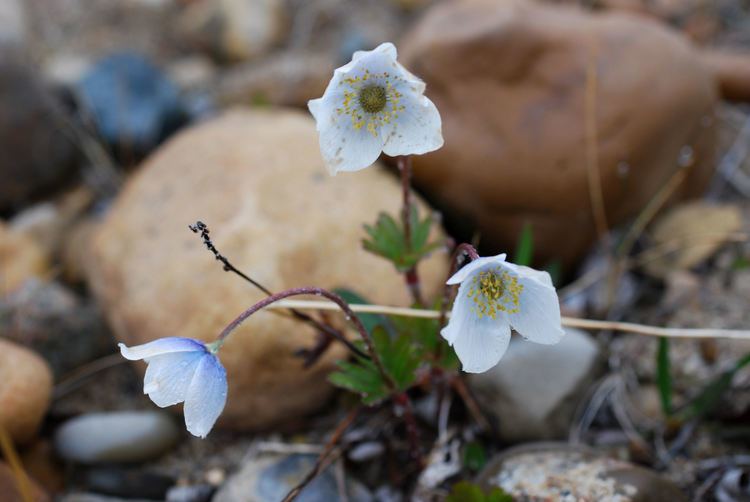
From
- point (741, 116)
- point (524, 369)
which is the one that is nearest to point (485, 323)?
point (524, 369)

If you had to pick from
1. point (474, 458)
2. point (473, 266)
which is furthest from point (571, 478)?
point (473, 266)

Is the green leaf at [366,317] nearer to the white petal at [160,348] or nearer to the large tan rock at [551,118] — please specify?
the white petal at [160,348]

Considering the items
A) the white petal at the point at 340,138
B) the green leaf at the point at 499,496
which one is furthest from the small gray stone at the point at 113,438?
the white petal at the point at 340,138

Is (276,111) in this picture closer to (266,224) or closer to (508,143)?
(266,224)

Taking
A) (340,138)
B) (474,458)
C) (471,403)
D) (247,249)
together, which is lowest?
(474,458)

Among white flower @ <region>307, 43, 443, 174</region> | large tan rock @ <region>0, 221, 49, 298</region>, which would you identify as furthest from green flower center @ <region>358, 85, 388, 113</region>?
large tan rock @ <region>0, 221, 49, 298</region>

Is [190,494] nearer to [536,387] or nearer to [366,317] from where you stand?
[366,317]
